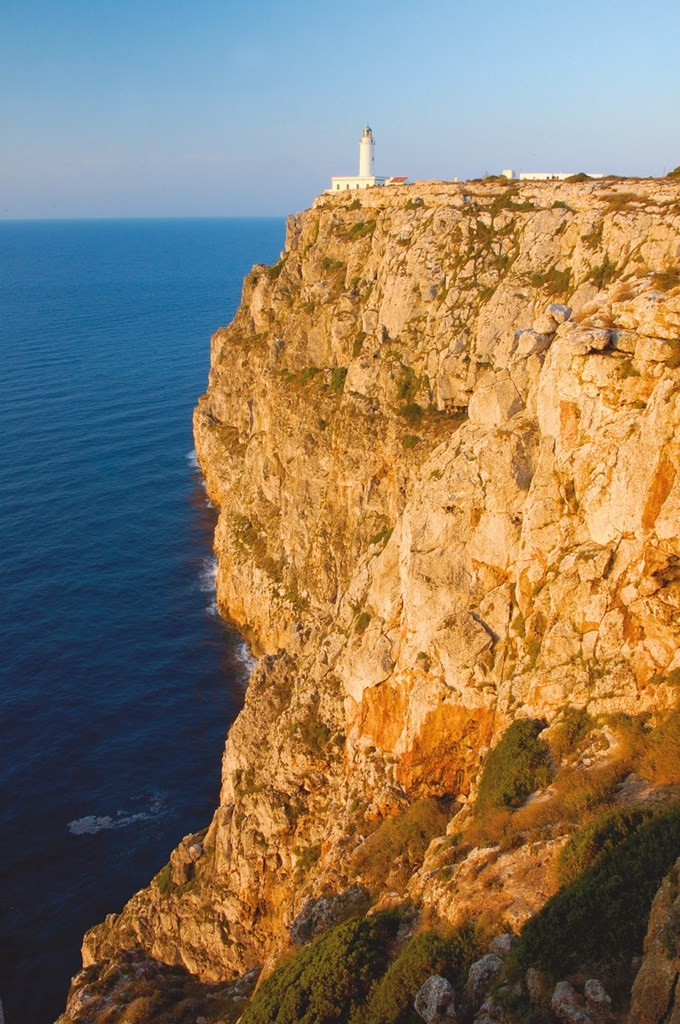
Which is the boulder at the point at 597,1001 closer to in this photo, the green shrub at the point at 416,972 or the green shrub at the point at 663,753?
the green shrub at the point at 416,972

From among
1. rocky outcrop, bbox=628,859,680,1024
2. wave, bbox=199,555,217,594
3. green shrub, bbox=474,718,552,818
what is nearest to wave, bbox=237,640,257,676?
wave, bbox=199,555,217,594

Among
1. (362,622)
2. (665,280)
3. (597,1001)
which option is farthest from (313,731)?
(665,280)

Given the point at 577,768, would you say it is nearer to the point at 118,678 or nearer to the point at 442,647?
the point at 442,647

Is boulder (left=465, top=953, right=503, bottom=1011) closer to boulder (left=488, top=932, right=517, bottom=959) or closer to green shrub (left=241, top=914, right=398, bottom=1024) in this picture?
boulder (left=488, top=932, right=517, bottom=959)

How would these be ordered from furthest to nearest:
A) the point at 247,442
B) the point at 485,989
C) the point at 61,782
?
the point at 247,442 → the point at 61,782 → the point at 485,989

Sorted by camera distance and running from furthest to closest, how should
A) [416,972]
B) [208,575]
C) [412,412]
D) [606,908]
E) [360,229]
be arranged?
1. [208,575]
2. [360,229]
3. [412,412]
4. [416,972]
5. [606,908]

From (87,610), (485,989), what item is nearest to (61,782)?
(87,610)

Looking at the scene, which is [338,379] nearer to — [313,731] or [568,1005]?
[313,731]
